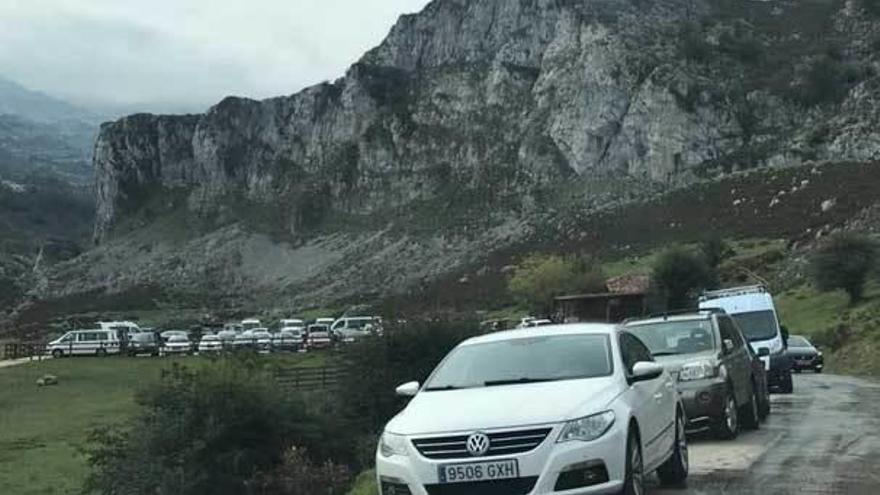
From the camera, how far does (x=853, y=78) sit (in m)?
151

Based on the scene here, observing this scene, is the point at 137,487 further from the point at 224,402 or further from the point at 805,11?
the point at 805,11

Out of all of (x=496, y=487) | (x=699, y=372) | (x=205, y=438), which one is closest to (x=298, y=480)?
(x=205, y=438)

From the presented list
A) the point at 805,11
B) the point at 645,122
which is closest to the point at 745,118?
the point at 645,122

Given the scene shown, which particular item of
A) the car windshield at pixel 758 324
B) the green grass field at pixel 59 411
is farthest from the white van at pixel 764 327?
the green grass field at pixel 59 411

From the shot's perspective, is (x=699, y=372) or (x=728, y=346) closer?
(x=699, y=372)

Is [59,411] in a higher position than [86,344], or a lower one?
lower

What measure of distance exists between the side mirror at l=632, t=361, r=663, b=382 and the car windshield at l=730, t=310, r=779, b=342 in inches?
638

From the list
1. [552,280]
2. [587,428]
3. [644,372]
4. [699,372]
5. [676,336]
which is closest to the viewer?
[587,428]

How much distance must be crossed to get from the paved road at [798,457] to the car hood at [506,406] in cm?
240

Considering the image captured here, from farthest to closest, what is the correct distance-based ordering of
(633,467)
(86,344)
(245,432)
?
1. (86,344)
2. (245,432)
3. (633,467)

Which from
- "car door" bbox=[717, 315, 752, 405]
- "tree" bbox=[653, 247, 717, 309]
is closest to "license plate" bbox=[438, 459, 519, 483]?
"car door" bbox=[717, 315, 752, 405]

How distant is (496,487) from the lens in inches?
336

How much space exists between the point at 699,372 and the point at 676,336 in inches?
45.7

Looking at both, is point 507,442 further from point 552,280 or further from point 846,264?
point 552,280
